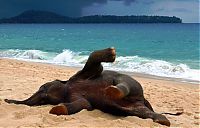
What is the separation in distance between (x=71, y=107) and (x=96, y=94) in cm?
50

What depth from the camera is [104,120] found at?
5.30 meters

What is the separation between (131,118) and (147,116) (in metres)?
0.25

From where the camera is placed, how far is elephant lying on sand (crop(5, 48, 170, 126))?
562 centimetres

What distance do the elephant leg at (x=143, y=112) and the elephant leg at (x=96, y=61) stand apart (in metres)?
0.69

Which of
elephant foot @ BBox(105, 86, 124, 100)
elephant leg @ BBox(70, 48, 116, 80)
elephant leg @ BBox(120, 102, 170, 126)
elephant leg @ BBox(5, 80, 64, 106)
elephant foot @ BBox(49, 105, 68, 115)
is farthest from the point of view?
elephant leg @ BBox(5, 80, 64, 106)

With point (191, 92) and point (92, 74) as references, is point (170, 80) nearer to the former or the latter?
point (191, 92)

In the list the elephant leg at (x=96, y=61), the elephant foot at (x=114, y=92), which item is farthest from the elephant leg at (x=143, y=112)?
the elephant leg at (x=96, y=61)

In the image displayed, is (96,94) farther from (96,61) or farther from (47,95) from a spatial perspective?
(47,95)

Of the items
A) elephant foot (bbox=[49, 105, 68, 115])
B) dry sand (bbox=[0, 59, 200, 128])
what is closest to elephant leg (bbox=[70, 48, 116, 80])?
dry sand (bbox=[0, 59, 200, 128])

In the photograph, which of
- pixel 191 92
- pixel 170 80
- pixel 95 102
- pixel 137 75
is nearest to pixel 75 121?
pixel 95 102

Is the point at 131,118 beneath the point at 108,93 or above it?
beneath

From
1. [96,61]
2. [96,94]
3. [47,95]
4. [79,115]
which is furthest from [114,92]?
[47,95]

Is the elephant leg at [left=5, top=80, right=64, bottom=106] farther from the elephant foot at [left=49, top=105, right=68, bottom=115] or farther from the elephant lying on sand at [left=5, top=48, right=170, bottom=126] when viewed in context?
the elephant foot at [left=49, top=105, right=68, bottom=115]

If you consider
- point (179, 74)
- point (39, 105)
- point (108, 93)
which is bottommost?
point (179, 74)
